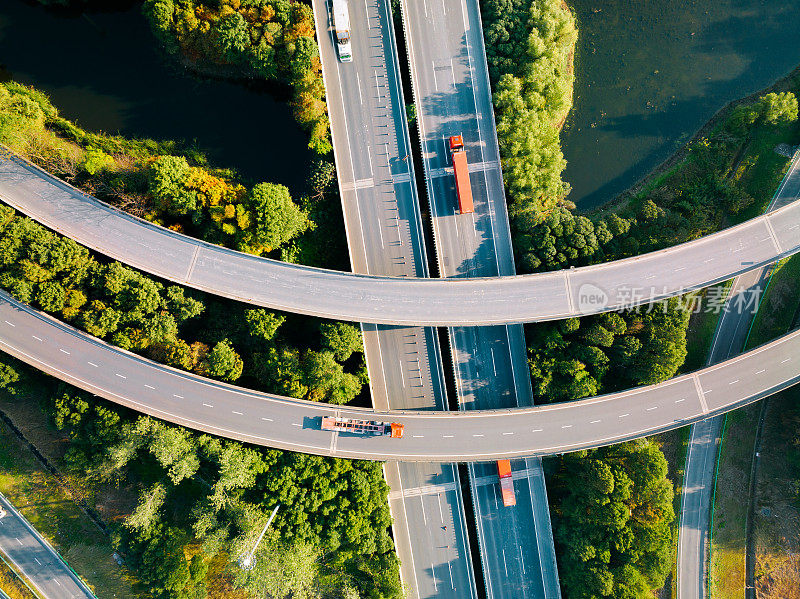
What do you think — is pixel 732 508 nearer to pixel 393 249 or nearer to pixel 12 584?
pixel 393 249

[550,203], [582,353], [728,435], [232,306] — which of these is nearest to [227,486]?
[232,306]

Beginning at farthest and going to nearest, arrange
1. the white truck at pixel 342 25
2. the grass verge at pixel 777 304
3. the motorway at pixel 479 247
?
1. the grass verge at pixel 777 304
2. the motorway at pixel 479 247
3. the white truck at pixel 342 25

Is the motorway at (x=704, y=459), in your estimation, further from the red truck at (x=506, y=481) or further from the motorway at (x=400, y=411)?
the red truck at (x=506, y=481)

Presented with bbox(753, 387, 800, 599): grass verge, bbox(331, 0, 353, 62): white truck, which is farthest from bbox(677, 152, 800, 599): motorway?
bbox(331, 0, 353, 62): white truck

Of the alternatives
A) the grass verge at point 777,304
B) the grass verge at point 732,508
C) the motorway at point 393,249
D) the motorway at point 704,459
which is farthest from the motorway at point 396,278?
the grass verge at point 732,508

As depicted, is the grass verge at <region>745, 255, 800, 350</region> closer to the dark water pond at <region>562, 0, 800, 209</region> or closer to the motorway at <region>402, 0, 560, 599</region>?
the dark water pond at <region>562, 0, 800, 209</region>

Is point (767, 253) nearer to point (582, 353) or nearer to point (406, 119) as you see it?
point (582, 353)
